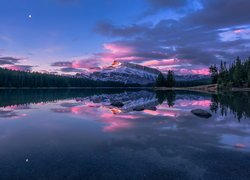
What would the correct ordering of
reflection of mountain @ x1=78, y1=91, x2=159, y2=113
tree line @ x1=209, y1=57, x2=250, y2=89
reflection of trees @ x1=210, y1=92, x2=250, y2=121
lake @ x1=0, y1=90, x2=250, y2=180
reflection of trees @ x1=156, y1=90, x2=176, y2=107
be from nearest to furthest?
lake @ x1=0, y1=90, x2=250, y2=180
reflection of trees @ x1=210, y1=92, x2=250, y2=121
reflection of mountain @ x1=78, y1=91, x2=159, y2=113
reflection of trees @ x1=156, y1=90, x2=176, y2=107
tree line @ x1=209, y1=57, x2=250, y2=89

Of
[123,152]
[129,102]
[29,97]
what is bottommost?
[129,102]

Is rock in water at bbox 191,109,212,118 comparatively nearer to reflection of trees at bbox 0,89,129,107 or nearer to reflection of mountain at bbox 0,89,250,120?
reflection of mountain at bbox 0,89,250,120

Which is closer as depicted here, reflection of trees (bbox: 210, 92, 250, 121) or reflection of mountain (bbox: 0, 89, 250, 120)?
reflection of trees (bbox: 210, 92, 250, 121)

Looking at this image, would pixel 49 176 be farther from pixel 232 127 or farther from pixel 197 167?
pixel 232 127

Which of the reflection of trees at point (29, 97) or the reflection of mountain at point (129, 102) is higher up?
the reflection of trees at point (29, 97)

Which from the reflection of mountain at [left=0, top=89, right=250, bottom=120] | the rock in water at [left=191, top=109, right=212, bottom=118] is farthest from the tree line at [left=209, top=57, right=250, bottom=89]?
the rock in water at [left=191, top=109, right=212, bottom=118]

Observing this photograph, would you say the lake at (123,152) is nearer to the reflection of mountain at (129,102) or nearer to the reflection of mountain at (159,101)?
the reflection of mountain at (159,101)

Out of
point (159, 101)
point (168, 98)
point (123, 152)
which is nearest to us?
point (123, 152)

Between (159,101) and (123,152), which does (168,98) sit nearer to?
(159,101)

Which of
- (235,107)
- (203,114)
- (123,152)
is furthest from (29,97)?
(123,152)

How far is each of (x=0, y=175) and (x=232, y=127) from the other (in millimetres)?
23547

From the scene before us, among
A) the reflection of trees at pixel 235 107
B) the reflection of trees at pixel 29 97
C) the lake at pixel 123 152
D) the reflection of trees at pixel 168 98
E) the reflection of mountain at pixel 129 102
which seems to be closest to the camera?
the lake at pixel 123 152

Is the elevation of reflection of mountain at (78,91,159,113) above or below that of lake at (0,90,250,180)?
below

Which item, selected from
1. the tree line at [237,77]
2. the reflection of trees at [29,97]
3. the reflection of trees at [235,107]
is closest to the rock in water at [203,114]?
the reflection of trees at [235,107]
